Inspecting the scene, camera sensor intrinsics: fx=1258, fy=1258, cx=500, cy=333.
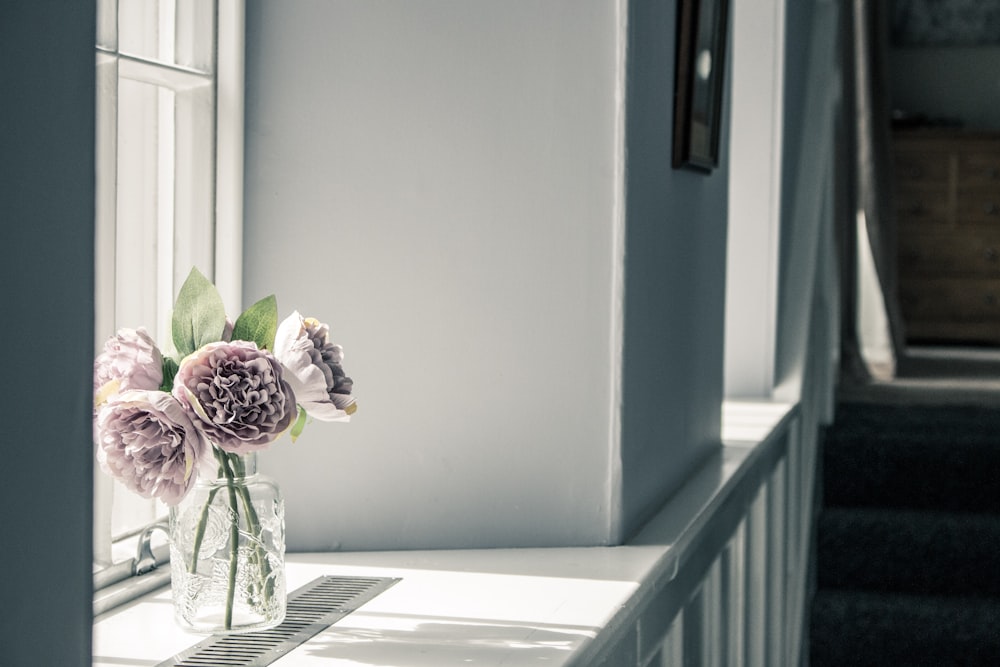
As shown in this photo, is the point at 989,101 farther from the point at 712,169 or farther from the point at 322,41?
the point at 322,41

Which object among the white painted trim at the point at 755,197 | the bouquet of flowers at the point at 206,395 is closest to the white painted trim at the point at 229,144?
the bouquet of flowers at the point at 206,395

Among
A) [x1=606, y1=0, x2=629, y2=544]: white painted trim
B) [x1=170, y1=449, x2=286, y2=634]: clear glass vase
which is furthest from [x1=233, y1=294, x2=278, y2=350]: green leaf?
[x1=606, y1=0, x2=629, y2=544]: white painted trim

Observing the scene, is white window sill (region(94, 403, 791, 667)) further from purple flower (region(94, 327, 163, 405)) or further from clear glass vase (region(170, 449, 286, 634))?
purple flower (region(94, 327, 163, 405))

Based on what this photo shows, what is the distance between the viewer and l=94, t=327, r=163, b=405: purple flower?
3.70 feet

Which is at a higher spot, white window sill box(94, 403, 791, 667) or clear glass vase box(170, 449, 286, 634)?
clear glass vase box(170, 449, 286, 634)

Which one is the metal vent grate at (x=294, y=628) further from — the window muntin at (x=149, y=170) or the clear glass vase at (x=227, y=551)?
the window muntin at (x=149, y=170)

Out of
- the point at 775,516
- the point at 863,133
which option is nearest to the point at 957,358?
the point at 863,133

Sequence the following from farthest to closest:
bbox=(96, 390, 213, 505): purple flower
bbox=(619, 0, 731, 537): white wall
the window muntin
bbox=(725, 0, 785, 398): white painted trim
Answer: bbox=(725, 0, 785, 398): white painted trim
bbox=(619, 0, 731, 537): white wall
the window muntin
bbox=(96, 390, 213, 505): purple flower

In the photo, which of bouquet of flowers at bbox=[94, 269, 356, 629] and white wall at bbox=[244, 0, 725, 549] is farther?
white wall at bbox=[244, 0, 725, 549]

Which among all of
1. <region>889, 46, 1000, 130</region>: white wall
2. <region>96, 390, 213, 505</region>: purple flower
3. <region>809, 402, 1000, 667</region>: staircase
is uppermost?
<region>889, 46, 1000, 130</region>: white wall

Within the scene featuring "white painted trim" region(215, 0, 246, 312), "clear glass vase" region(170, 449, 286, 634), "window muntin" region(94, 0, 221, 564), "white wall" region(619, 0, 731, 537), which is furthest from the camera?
"white wall" region(619, 0, 731, 537)

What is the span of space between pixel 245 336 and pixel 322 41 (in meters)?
0.54

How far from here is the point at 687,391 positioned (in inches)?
88.3

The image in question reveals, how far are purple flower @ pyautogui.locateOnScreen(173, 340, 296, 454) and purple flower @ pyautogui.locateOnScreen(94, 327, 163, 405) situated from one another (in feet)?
0.15
